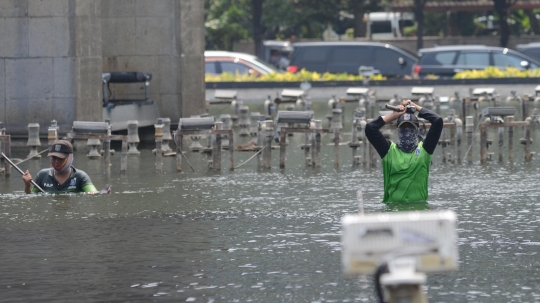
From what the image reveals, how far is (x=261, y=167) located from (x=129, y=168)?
8.64 feet

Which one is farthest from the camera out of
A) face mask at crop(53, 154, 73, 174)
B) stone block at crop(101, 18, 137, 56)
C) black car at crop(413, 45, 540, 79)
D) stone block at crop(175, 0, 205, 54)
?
black car at crop(413, 45, 540, 79)

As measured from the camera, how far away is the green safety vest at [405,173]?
14797 millimetres

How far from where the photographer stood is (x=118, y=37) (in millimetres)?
30438

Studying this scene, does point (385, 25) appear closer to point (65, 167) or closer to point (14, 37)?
point (14, 37)

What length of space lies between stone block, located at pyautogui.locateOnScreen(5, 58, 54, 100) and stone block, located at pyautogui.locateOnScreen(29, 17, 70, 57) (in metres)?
0.19

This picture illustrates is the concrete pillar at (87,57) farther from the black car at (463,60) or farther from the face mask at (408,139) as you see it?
the black car at (463,60)

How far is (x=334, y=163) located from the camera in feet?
79.2

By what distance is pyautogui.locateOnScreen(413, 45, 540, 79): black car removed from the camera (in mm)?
42250

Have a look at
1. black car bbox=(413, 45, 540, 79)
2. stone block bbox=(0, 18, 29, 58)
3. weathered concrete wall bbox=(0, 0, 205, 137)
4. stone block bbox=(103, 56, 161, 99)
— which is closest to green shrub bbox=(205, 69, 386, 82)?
black car bbox=(413, 45, 540, 79)

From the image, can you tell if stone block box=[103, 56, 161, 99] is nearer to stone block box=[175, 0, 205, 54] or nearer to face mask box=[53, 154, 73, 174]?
stone block box=[175, 0, 205, 54]

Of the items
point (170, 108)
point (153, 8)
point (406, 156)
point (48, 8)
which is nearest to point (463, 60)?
point (170, 108)

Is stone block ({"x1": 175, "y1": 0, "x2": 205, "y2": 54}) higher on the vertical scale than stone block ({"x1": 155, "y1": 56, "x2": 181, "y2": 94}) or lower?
higher

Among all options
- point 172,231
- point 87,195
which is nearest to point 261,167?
point 87,195

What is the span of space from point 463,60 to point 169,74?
14966mm
